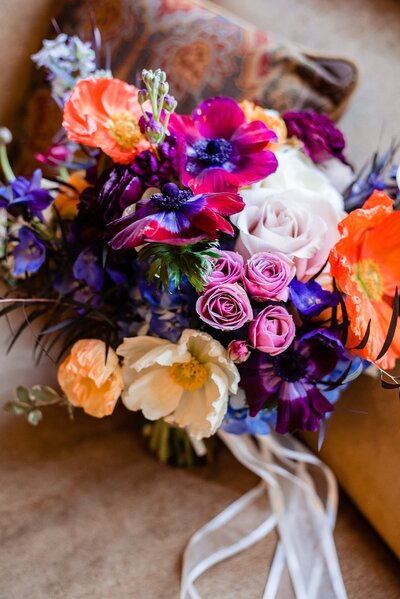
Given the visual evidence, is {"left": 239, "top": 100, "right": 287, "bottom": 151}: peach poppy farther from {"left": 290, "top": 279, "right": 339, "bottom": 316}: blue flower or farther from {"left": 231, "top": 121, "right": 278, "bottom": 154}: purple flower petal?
{"left": 290, "top": 279, "right": 339, "bottom": 316}: blue flower

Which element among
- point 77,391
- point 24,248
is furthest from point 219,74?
point 77,391

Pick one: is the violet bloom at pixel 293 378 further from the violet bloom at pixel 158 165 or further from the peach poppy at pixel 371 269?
the violet bloom at pixel 158 165

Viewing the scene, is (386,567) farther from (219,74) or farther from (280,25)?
(280,25)

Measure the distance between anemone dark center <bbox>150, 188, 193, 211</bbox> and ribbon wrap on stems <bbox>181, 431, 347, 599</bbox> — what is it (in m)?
0.46

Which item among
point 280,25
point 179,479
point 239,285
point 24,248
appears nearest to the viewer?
point 239,285

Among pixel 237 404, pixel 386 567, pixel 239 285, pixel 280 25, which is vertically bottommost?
pixel 386 567

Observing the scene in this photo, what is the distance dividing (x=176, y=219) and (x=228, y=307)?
93 millimetres

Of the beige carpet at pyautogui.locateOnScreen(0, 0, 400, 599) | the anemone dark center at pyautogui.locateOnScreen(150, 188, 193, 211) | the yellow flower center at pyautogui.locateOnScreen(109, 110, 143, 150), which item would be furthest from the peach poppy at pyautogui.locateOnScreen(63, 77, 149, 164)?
the beige carpet at pyautogui.locateOnScreen(0, 0, 400, 599)

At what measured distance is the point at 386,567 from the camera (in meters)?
0.71

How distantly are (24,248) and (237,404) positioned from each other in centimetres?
31

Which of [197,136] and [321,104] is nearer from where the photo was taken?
[197,136]

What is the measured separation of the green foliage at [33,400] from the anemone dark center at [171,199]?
0.31 m

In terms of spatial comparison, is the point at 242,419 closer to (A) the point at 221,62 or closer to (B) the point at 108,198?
(B) the point at 108,198

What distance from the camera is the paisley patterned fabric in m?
0.86
